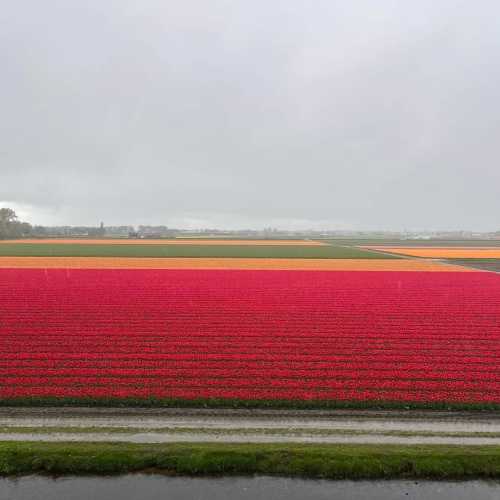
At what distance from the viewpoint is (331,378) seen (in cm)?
1086

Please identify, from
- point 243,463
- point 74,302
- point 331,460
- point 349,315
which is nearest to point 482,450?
point 331,460

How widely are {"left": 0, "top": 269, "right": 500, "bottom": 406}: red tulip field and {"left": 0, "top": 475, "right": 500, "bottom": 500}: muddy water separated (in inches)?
108

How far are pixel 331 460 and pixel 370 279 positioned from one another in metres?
25.1

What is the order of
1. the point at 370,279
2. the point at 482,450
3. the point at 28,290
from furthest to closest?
the point at 370,279
the point at 28,290
the point at 482,450

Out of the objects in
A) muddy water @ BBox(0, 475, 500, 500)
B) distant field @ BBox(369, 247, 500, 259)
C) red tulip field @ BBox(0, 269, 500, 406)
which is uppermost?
distant field @ BBox(369, 247, 500, 259)

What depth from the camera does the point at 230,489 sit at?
655 cm

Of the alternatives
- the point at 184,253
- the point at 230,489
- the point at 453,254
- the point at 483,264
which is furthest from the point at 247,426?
the point at 453,254

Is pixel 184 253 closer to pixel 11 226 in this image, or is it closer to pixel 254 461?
pixel 254 461

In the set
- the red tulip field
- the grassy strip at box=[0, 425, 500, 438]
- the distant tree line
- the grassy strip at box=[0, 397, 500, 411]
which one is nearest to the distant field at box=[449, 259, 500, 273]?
the red tulip field

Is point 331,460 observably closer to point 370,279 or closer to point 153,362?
point 153,362

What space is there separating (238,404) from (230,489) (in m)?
2.82

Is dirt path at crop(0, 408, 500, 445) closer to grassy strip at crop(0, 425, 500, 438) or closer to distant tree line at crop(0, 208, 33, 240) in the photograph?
grassy strip at crop(0, 425, 500, 438)

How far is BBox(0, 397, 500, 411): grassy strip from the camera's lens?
9.30 meters

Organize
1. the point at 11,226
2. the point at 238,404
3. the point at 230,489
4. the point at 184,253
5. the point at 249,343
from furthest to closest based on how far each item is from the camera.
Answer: the point at 11,226
the point at 184,253
the point at 249,343
the point at 238,404
the point at 230,489
